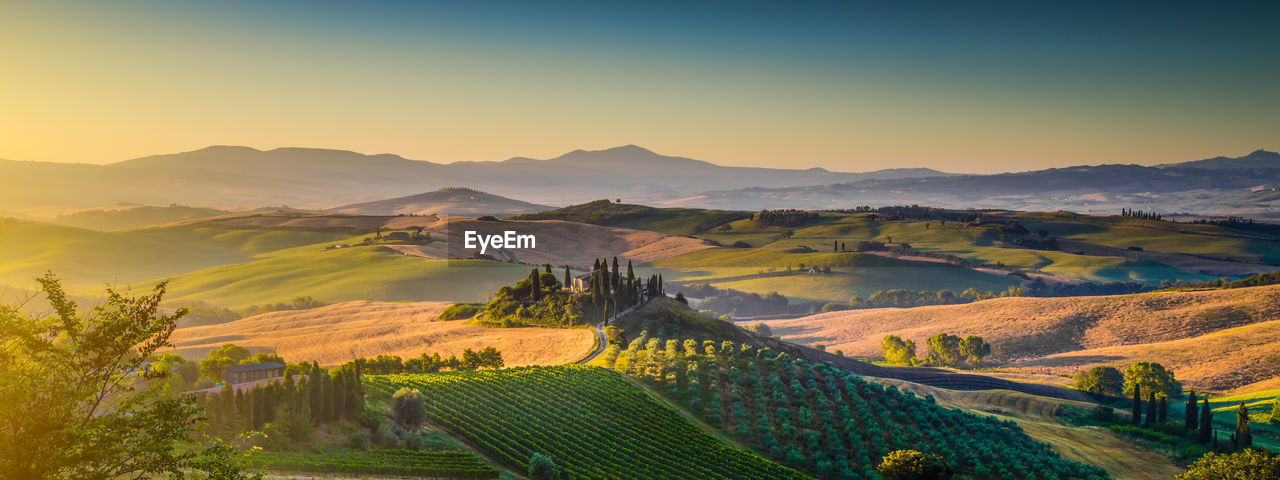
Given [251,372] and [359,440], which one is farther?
[251,372]

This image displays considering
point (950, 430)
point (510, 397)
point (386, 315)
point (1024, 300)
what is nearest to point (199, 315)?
point (386, 315)

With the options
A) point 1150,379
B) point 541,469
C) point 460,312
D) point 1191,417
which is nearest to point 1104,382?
point 1150,379

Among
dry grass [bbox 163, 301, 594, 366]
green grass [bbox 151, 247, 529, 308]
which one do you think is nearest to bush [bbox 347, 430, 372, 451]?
dry grass [bbox 163, 301, 594, 366]

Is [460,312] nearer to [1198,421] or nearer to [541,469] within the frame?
[541,469]

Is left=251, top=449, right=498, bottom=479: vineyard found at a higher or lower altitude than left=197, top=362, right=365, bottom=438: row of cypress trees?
lower

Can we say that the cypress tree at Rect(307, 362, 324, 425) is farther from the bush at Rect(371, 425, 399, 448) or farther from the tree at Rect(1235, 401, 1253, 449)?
the tree at Rect(1235, 401, 1253, 449)

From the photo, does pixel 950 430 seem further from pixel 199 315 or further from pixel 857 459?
pixel 199 315

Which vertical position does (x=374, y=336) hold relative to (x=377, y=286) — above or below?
above

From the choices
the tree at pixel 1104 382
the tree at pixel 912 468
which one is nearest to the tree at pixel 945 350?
the tree at pixel 1104 382
